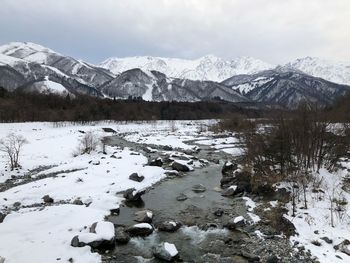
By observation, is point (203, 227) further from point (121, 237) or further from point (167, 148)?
point (167, 148)

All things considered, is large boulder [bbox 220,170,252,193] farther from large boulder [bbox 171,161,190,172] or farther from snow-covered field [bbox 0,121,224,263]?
snow-covered field [bbox 0,121,224,263]

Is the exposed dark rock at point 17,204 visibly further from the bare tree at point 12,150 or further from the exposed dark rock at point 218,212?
the exposed dark rock at point 218,212

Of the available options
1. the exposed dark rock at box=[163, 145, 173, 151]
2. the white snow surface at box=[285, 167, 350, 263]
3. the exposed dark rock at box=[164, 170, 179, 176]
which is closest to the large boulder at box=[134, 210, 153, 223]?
the white snow surface at box=[285, 167, 350, 263]

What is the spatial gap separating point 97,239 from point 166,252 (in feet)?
9.70

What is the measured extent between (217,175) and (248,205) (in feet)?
30.7

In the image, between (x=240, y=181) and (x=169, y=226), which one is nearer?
(x=169, y=226)

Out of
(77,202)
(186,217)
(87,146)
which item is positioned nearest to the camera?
(186,217)

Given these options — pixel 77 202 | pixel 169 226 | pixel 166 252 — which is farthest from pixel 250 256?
pixel 77 202

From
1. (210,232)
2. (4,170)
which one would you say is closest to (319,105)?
(210,232)

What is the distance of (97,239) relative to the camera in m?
14.8

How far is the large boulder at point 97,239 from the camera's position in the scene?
48.0ft

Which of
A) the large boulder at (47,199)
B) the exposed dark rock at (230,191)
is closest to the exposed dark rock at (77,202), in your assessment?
the large boulder at (47,199)

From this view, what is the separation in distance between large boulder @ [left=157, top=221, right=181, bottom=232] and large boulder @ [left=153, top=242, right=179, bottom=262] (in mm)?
2525

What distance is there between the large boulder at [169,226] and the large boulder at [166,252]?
2525 millimetres
